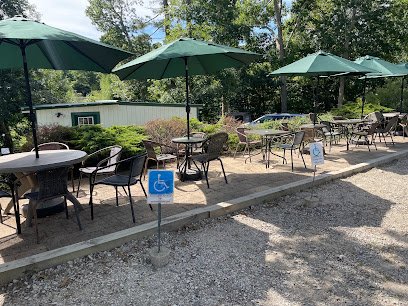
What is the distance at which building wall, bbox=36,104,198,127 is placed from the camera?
1275 cm

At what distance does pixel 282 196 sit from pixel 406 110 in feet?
43.2

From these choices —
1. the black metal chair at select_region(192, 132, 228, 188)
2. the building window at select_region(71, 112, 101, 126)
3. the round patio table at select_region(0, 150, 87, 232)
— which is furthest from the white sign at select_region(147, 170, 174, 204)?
the building window at select_region(71, 112, 101, 126)

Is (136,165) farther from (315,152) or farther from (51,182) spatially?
(315,152)

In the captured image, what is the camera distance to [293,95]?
22594 mm

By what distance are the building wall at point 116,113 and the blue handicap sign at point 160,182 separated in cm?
1053

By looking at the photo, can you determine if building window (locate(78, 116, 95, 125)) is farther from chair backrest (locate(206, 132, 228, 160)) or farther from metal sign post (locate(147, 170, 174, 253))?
metal sign post (locate(147, 170, 174, 253))

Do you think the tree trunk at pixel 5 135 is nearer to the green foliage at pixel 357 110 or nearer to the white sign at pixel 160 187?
the white sign at pixel 160 187

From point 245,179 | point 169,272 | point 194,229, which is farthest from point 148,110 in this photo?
point 169,272

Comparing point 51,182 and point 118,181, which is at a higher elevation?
point 51,182

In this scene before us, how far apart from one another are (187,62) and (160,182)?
357 cm

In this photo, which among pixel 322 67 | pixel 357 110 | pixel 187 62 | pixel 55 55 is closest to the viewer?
pixel 55 55

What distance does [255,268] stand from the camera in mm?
3090

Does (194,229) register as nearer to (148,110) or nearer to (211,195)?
(211,195)

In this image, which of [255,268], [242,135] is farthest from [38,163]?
[242,135]
